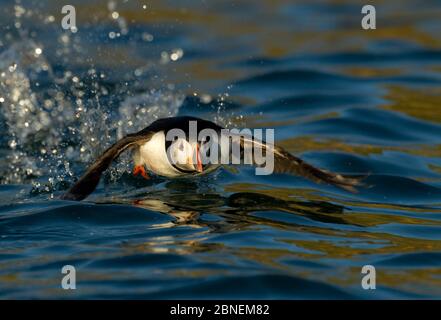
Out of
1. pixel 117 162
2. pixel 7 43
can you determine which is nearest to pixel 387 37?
pixel 7 43

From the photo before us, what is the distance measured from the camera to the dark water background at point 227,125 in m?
6.73

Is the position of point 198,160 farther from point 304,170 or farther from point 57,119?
point 57,119

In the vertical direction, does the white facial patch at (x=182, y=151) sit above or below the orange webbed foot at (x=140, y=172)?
above

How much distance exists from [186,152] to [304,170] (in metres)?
0.98

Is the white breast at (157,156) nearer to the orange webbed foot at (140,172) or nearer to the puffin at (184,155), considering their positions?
the puffin at (184,155)

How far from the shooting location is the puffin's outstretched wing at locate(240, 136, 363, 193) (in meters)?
7.82

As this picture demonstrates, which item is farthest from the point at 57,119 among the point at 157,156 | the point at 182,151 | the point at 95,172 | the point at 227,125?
the point at 95,172

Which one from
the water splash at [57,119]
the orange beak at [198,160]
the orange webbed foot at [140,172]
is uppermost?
the water splash at [57,119]

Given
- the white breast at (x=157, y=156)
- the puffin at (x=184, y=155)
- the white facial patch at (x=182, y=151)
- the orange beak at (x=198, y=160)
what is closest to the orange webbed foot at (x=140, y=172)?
the puffin at (x=184, y=155)

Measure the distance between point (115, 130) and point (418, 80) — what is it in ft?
15.9

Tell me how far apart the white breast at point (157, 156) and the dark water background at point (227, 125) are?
0.21 meters

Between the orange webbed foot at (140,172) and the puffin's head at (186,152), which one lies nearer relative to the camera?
the puffin's head at (186,152)

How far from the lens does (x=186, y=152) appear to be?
8016mm

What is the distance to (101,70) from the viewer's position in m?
12.7
